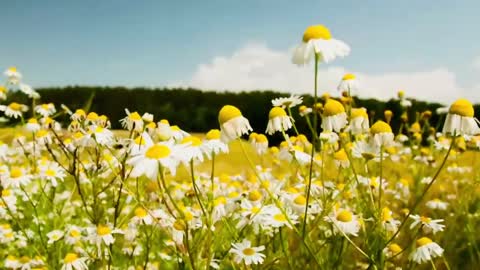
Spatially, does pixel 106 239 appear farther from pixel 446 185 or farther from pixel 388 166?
pixel 388 166

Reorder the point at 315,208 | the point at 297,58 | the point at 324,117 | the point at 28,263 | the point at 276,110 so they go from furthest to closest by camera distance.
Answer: the point at 28,263 → the point at 315,208 → the point at 276,110 → the point at 324,117 → the point at 297,58

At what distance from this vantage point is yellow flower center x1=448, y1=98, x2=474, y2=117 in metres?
2.26

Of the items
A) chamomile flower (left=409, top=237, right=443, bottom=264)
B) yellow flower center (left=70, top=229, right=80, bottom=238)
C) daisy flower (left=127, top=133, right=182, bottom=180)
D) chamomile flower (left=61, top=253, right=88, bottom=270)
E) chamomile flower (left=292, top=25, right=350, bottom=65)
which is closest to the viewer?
daisy flower (left=127, top=133, right=182, bottom=180)

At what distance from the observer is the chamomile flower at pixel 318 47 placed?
208cm

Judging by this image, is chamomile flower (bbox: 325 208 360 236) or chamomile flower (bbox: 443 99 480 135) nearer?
chamomile flower (bbox: 443 99 480 135)

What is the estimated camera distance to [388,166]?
886cm

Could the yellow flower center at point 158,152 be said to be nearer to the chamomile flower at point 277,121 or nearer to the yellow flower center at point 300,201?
the chamomile flower at point 277,121

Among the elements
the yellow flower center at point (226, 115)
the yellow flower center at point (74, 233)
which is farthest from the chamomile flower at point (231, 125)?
the yellow flower center at point (74, 233)

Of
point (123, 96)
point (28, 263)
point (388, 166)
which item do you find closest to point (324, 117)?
point (28, 263)

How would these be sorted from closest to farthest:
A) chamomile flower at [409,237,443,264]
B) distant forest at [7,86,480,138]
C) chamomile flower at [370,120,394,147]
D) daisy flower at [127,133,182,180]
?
daisy flower at [127,133,182,180]
chamomile flower at [370,120,394,147]
chamomile flower at [409,237,443,264]
distant forest at [7,86,480,138]

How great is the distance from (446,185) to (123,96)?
518 inches

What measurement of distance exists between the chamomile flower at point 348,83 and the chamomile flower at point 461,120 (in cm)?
84

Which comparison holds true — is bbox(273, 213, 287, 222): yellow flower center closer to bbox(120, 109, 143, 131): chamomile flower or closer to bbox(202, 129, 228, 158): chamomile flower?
bbox(202, 129, 228, 158): chamomile flower

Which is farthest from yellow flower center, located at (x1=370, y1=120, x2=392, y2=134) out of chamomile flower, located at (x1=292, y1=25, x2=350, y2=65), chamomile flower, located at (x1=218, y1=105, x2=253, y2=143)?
chamomile flower, located at (x1=218, y1=105, x2=253, y2=143)
